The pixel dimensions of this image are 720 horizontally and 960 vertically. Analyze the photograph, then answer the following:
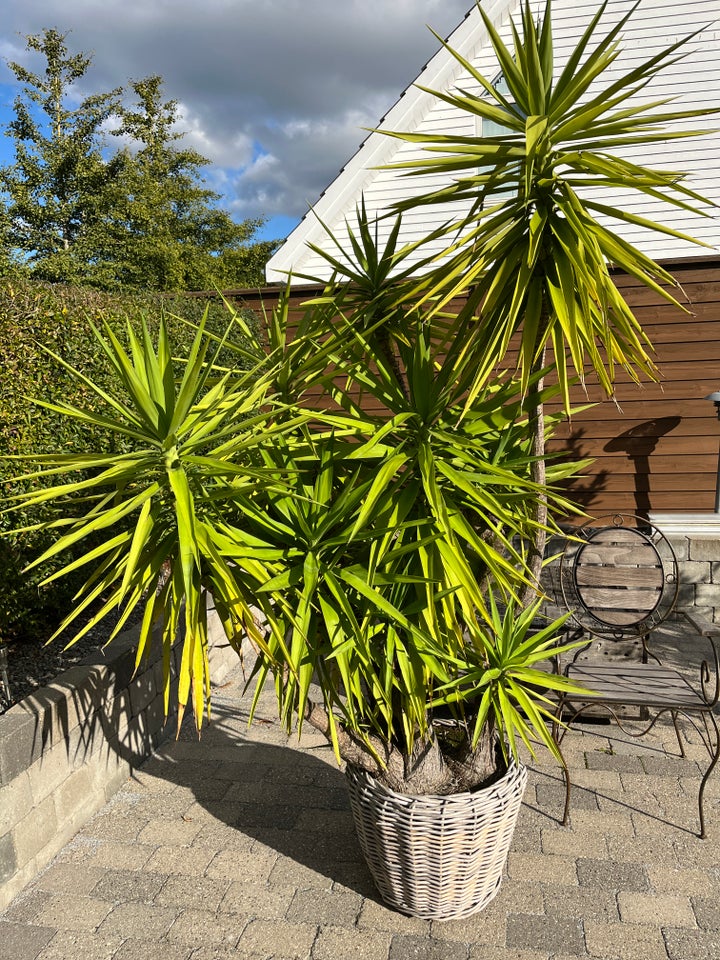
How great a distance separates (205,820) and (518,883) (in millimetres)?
1274

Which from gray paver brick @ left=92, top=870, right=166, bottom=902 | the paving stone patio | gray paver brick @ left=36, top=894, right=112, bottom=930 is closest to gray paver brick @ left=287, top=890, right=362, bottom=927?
the paving stone patio

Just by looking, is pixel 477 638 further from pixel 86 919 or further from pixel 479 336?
pixel 86 919

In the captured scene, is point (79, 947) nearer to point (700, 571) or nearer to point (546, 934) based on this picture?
point (546, 934)

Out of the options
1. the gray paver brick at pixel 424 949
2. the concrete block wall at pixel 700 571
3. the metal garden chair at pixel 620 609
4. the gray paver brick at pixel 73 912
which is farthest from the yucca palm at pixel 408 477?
the concrete block wall at pixel 700 571

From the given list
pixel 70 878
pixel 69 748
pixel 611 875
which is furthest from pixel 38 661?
pixel 611 875

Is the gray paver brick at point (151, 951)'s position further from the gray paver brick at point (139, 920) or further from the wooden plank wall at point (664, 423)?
the wooden plank wall at point (664, 423)

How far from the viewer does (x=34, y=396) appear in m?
3.37

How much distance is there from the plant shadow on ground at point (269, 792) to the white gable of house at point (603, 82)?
4104 millimetres

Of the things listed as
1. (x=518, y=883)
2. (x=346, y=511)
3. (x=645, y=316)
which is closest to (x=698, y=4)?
(x=645, y=316)

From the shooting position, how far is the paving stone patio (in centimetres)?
224

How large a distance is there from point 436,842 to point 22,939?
4.47 ft

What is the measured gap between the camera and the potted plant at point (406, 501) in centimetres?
193

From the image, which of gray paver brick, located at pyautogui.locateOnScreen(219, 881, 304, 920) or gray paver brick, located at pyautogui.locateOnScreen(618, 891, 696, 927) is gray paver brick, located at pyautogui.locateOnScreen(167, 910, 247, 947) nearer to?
gray paver brick, located at pyautogui.locateOnScreen(219, 881, 304, 920)

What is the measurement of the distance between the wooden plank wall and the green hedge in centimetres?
261
